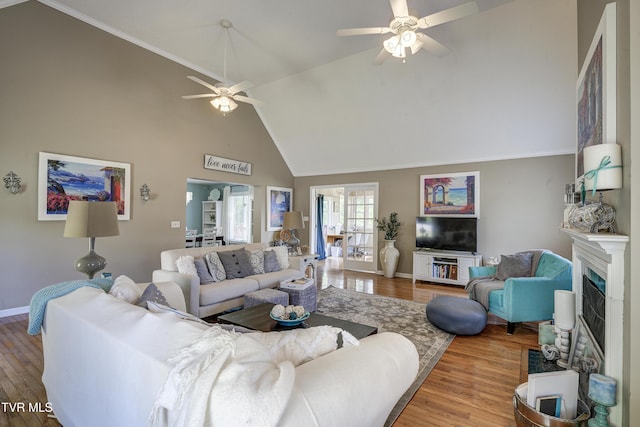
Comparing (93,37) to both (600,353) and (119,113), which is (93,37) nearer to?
(119,113)

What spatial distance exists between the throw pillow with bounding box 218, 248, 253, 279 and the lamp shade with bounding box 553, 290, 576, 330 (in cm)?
350

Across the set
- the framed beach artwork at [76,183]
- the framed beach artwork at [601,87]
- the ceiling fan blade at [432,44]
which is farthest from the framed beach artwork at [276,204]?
the framed beach artwork at [601,87]

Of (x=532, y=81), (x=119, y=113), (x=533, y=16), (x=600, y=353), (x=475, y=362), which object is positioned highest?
(x=533, y=16)

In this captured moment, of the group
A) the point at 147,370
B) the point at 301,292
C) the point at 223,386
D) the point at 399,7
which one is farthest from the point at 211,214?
the point at 223,386

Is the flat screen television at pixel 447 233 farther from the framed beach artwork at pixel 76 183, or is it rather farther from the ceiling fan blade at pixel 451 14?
the framed beach artwork at pixel 76 183

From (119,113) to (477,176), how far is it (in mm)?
6318

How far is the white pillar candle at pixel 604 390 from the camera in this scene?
1405mm

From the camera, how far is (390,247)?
6387 millimetres

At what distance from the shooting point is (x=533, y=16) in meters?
3.50

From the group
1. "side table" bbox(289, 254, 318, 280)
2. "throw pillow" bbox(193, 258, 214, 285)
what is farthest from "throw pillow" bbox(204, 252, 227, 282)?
"side table" bbox(289, 254, 318, 280)

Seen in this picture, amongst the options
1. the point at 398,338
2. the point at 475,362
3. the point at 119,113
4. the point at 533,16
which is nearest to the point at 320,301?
the point at 475,362

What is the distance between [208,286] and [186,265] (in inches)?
14.6

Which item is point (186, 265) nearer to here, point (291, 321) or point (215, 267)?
point (215, 267)

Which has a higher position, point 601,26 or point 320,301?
point 601,26
